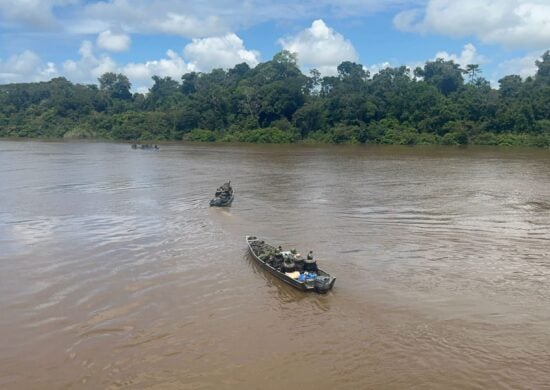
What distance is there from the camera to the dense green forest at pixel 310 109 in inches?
3187

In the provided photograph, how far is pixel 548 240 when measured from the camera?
20.9 m

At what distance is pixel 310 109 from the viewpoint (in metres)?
89.0

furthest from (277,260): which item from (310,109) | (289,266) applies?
(310,109)

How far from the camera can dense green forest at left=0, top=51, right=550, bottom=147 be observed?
266 ft

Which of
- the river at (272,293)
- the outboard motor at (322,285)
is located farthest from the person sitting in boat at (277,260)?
the outboard motor at (322,285)

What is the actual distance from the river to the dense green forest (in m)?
52.9

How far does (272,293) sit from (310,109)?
76028 mm

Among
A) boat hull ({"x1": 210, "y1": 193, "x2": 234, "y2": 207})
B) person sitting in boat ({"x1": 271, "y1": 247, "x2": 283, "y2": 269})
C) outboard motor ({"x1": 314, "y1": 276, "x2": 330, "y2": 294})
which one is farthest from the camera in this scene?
boat hull ({"x1": 210, "y1": 193, "x2": 234, "y2": 207})

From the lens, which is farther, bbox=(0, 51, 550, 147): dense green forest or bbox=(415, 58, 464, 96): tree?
bbox=(415, 58, 464, 96): tree

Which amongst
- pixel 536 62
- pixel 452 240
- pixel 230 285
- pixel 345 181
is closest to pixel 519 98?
pixel 536 62

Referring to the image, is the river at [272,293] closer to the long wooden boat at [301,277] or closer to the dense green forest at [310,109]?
the long wooden boat at [301,277]

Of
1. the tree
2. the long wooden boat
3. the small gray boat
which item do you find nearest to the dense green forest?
the tree

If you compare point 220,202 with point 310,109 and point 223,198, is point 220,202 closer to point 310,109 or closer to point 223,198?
point 223,198

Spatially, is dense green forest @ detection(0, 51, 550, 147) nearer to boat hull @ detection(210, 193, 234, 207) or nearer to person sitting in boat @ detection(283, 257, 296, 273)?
boat hull @ detection(210, 193, 234, 207)
